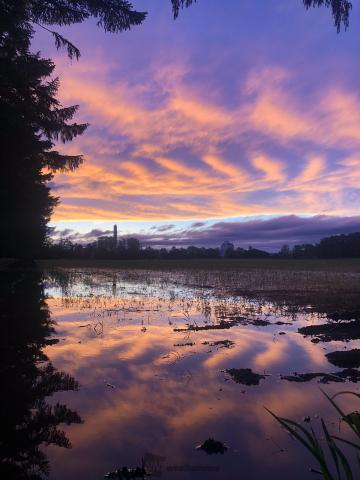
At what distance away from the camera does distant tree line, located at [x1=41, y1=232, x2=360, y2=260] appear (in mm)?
103812

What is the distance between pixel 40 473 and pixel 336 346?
756 cm

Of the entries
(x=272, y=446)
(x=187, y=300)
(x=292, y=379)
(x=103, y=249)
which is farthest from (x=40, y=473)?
(x=103, y=249)

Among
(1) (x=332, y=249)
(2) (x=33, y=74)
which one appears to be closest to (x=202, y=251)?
(1) (x=332, y=249)

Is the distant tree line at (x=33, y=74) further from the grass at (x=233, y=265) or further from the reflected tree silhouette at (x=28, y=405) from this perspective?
the grass at (x=233, y=265)

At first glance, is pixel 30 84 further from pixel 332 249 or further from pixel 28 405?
pixel 332 249

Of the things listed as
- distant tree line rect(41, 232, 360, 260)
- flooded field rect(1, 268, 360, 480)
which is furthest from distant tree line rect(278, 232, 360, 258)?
flooded field rect(1, 268, 360, 480)

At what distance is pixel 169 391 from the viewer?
6430 mm

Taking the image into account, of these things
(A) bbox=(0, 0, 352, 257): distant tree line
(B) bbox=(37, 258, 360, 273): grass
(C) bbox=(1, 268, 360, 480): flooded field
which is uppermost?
(A) bbox=(0, 0, 352, 257): distant tree line

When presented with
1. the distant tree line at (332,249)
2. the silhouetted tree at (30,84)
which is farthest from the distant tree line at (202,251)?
the silhouetted tree at (30,84)

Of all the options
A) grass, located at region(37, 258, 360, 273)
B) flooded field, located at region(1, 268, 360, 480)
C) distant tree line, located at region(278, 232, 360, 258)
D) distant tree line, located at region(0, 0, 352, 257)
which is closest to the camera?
flooded field, located at region(1, 268, 360, 480)

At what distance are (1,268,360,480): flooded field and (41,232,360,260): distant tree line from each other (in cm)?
9240

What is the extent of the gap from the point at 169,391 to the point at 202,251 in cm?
11854

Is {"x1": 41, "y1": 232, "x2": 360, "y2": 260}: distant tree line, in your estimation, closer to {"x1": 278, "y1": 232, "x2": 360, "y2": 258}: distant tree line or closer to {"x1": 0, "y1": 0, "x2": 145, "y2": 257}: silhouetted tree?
{"x1": 278, "y1": 232, "x2": 360, "y2": 258}: distant tree line

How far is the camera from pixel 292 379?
7000mm
